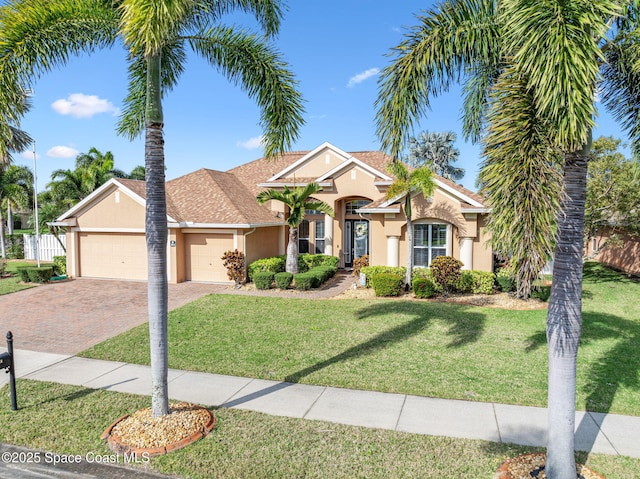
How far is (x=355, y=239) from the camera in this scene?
72.3 feet

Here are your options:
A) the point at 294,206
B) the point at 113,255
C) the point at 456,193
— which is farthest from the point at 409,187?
the point at 113,255

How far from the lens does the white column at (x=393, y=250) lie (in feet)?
57.8

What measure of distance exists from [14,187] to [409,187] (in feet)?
89.6

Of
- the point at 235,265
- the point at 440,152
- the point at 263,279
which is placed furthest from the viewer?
the point at 440,152

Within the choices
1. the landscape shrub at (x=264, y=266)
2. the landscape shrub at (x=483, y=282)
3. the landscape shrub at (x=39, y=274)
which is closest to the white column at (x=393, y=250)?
the landscape shrub at (x=483, y=282)

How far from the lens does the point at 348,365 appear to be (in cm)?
870

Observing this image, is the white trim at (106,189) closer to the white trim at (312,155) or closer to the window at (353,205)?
the white trim at (312,155)

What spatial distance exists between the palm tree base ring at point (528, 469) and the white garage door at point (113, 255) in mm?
17500

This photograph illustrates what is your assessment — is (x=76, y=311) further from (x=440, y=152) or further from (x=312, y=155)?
(x=440, y=152)

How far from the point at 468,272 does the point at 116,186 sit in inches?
636

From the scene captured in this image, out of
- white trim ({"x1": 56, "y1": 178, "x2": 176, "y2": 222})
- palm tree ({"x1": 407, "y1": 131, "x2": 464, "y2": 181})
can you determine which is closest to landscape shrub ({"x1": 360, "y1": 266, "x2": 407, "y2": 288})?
white trim ({"x1": 56, "y1": 178, "x2": 176, "y2": 222})

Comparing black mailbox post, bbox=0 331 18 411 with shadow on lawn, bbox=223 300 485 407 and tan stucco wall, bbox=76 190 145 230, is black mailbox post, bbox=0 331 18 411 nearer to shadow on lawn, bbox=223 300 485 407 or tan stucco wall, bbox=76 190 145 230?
shadow on lawn, bbox=223 300 485 407

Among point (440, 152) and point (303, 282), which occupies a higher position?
point (440, 152)

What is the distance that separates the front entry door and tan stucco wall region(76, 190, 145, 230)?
34.0 ft
